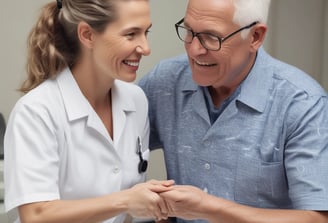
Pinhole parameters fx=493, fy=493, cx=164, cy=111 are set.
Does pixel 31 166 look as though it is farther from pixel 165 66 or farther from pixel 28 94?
pixel 165 66

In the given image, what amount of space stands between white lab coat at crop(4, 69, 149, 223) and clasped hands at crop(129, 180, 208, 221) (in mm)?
153

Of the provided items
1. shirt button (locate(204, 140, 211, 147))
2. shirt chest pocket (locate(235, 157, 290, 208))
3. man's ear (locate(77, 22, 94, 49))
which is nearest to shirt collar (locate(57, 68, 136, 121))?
man's ear (locate(77, 22, 94, 49))

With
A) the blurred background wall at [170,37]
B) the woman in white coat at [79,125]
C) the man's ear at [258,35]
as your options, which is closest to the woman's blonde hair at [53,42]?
the woman in white coat at [79,125]

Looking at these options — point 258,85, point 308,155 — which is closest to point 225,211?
point 308,155

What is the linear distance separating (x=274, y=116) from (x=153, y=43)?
1.10 m

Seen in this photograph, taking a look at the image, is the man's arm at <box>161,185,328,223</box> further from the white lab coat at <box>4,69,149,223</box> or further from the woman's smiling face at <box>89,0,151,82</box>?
the woman's smiling face at <box>89,0,151,82</box>

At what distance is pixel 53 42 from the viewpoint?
1.39 m

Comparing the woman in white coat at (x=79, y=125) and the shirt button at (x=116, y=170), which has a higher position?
the woman in white coat at (x=79, y=125)

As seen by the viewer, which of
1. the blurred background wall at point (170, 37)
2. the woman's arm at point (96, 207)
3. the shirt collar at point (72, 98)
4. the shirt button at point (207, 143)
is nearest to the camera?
the woman's arm at point (96, 207)

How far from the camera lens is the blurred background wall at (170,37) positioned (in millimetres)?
2172

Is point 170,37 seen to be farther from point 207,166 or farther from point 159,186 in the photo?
point 159,186

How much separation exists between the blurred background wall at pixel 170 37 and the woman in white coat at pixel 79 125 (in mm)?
770

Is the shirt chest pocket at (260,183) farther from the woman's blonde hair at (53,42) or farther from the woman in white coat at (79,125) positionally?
the woman's blonde hair at (53,42)

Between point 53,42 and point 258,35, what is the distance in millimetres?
591
